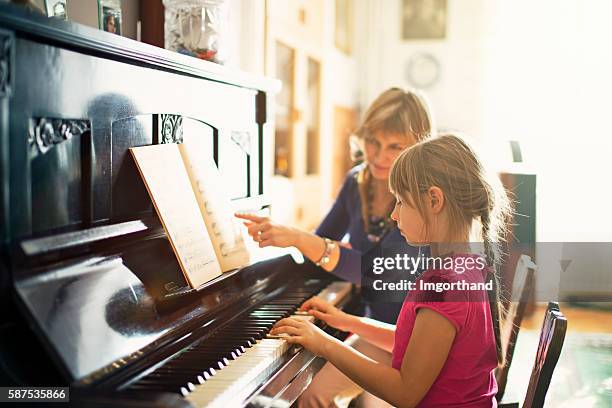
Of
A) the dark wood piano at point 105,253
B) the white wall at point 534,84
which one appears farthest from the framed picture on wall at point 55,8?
the white wall at point 534,84

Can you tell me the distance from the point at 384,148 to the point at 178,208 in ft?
3.29

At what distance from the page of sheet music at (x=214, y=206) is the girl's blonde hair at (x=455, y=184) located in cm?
40

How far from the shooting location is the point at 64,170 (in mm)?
1212

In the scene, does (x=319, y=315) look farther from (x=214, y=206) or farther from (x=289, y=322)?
(x=214, y=206)

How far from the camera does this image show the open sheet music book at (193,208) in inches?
56.7

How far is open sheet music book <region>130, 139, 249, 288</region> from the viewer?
1.44 m

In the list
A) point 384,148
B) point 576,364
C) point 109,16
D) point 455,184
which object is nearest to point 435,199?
point 455,184

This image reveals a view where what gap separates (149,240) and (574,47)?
467 centimetres

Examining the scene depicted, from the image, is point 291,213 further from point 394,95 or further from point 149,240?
point 149,240

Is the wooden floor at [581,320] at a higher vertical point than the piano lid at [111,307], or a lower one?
lower

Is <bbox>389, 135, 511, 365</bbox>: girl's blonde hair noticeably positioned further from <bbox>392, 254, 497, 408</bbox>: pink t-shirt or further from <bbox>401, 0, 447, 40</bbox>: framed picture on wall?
<bbox>401, 0, 447, 40</bbox>: framed picture on wall

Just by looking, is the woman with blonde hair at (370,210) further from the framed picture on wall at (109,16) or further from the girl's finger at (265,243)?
the framed picture on wall at (109,16)

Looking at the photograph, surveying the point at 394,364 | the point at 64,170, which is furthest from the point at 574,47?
the point at 64,170

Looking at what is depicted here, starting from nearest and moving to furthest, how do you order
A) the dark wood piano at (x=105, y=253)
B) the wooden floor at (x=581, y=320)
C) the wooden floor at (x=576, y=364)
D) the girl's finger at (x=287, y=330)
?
the dark wood piano at (x=105, y=253), the girl's finger at (x=287, y=330), the wooden floor at (x=576, y=364), the wooden floor at (x=581, y=320)
